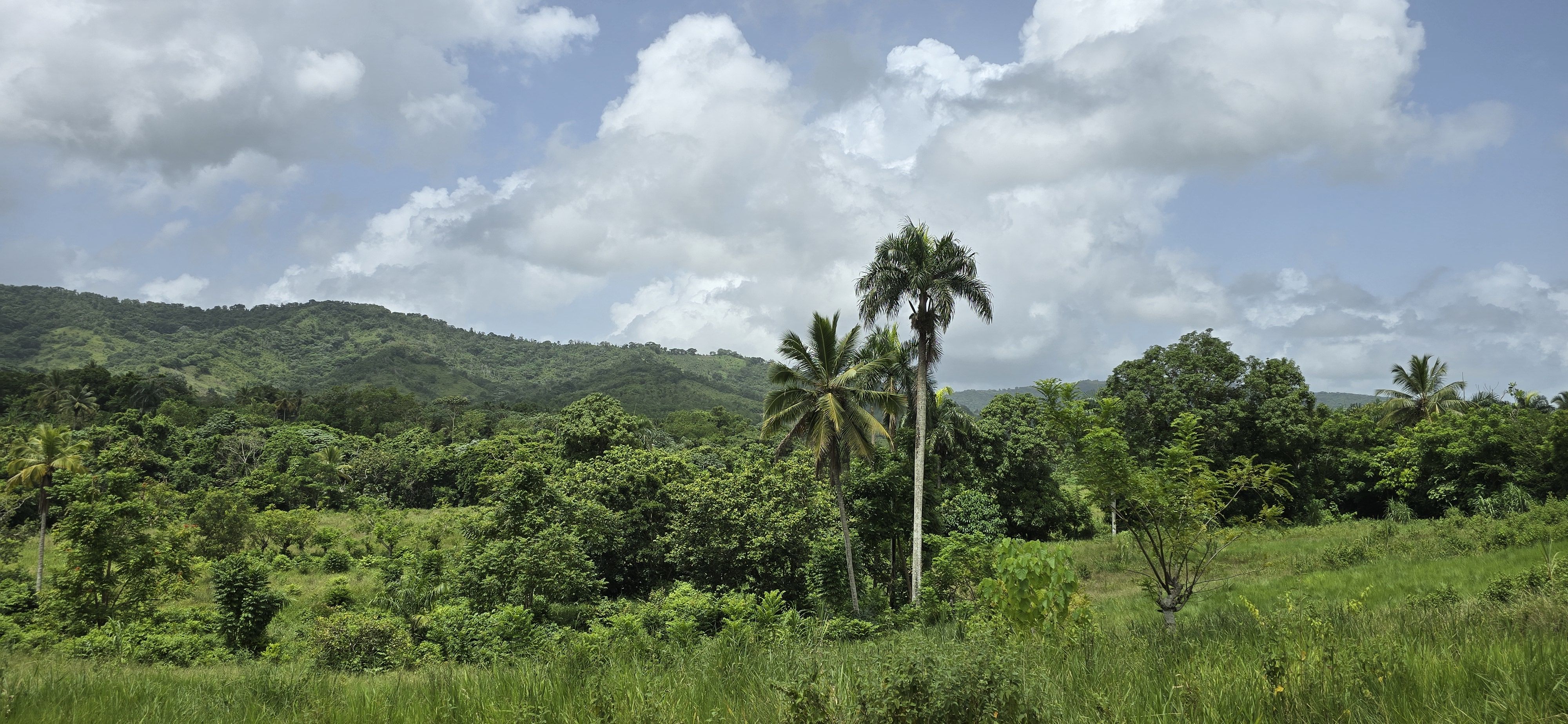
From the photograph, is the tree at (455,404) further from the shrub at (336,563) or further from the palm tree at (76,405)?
the shrub at (336,563)

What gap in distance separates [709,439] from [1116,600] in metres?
68.5

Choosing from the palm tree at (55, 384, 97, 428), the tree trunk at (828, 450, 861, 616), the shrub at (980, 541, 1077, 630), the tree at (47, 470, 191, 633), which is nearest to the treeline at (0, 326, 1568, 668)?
the tree at (47, 470, 191, 633)

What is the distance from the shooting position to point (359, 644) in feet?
62.3

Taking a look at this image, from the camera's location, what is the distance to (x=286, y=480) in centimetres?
5153

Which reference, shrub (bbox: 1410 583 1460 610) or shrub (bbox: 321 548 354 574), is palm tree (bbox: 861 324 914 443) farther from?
shrub (bbox: 321 548 354 574)

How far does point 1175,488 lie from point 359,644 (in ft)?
66.2

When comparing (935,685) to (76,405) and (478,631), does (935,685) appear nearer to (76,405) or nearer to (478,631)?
(478,631)

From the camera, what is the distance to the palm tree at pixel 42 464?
28.8 m

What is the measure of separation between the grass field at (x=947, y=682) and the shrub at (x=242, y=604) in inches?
701

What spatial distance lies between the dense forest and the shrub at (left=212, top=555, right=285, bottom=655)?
0.08m

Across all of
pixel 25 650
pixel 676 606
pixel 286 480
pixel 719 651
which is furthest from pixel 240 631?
pixel 286 480

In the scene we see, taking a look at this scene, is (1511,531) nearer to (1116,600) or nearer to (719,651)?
(1116,600)

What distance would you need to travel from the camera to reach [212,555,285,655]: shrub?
21938mm

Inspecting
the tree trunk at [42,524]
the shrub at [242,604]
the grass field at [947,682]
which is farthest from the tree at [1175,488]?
the tree trunk at [42,524]
